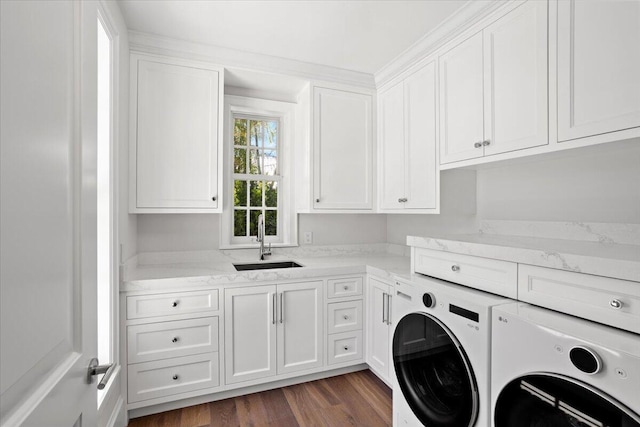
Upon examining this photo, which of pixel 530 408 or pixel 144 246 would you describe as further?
pixel 144 246

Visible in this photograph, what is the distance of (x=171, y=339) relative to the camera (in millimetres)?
2010

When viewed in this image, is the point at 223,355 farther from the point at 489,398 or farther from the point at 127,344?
the point at 489,398

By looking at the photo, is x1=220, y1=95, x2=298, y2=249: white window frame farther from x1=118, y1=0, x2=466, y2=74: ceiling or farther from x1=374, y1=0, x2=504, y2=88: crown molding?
x1=374, y1=0, x2=504, y2=88: crown molding

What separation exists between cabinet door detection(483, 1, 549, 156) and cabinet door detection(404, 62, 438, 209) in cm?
43

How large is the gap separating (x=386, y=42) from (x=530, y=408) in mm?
2155

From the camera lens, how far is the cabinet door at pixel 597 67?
3.86 ft

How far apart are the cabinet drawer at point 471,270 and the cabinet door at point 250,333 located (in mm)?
1024

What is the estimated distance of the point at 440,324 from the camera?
4.92 ft

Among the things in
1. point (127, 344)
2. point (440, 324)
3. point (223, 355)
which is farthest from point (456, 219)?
point (127, 344)

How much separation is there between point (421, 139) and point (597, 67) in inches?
41.6

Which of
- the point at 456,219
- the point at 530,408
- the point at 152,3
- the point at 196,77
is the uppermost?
the point at 152,3

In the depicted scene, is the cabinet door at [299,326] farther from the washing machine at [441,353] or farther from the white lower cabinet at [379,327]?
the washing machine at [441,353]

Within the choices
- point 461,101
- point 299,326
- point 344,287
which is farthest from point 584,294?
point 299,326

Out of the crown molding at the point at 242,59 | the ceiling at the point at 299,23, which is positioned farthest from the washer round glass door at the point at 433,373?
the crown molding at the point at 242,59
